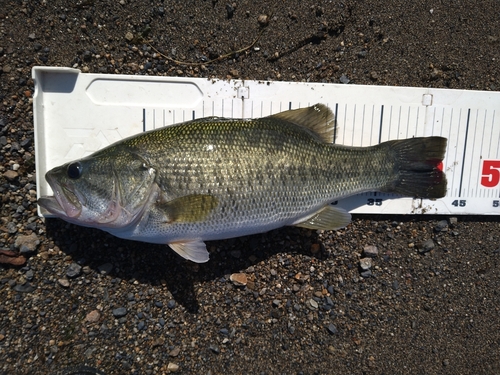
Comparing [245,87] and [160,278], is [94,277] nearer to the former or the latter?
[160,278]

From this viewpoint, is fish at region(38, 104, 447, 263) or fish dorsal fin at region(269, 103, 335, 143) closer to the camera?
fish at region(38, 104, 447, 263)

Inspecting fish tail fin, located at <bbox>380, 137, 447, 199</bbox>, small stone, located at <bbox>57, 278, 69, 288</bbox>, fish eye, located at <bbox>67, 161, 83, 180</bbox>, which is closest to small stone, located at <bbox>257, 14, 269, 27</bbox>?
fish tail fin, located at <bbox>380, 137, 447, 199</bbox>

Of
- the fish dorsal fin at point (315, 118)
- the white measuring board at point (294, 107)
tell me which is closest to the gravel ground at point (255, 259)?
the white measuring board at point (294, 107)

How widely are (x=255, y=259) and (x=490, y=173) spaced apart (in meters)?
1.91

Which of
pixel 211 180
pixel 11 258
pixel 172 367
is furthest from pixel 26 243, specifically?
pixel 211 180

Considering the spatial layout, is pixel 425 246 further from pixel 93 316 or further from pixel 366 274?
pixel 93 316

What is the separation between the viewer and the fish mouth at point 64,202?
189cm

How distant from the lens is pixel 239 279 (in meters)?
2.42

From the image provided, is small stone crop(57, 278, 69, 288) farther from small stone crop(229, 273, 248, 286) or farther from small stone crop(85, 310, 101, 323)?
small stone crop(229, 273, 248, 286)

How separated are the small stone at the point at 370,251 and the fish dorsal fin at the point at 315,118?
89 centimetres

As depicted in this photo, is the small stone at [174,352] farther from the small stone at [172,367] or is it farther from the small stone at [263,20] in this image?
the small stone at [263,20]

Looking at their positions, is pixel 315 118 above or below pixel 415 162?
above

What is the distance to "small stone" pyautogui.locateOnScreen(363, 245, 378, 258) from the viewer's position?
8.18 feet

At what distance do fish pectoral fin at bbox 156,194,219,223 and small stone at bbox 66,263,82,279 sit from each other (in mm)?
923
